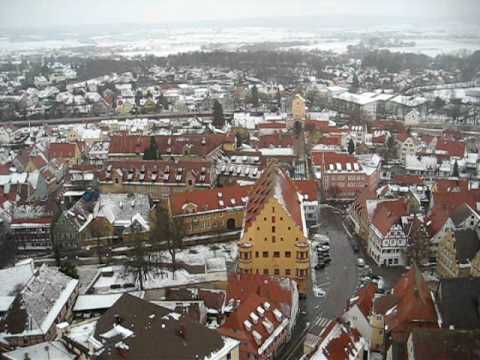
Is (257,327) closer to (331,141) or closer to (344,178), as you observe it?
(344,178)

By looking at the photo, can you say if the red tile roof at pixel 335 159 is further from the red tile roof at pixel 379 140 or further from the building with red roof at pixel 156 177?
the red tile roof at pixel 379 140

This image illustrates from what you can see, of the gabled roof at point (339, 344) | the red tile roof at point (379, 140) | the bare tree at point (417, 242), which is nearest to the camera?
the gabled roof at point (339, 344)

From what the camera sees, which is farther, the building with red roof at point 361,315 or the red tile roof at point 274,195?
the red tile roof at point 274,195

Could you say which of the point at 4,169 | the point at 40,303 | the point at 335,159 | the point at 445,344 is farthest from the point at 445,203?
the point at 4,169

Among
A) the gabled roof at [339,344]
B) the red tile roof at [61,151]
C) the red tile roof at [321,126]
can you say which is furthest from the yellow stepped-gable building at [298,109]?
the gabled roof at [339,344]

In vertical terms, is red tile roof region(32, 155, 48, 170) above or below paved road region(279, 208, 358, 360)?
above

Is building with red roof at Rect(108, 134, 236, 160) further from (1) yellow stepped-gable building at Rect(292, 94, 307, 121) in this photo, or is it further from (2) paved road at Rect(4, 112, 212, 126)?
(2) paved road at Rect(4, 112, 212, 126)

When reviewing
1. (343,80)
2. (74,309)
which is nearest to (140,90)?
(343,80)

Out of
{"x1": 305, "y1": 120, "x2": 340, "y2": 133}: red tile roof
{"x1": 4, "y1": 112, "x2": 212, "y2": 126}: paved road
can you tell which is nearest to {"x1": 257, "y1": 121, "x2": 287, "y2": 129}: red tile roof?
{"x1": 305, "y1": 120, "x2": 340, "y2": 133}: red tile roof
